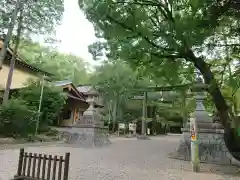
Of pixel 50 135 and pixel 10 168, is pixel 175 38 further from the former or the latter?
pixel 50 135

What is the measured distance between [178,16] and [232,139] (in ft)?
11.6

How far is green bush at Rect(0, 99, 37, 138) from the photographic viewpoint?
41.3 ft

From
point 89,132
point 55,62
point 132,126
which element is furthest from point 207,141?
point 55,62

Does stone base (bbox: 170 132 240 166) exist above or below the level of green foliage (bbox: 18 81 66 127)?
below

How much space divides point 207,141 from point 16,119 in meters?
10.3

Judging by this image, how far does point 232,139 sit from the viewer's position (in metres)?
5.92

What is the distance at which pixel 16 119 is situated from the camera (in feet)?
42.4

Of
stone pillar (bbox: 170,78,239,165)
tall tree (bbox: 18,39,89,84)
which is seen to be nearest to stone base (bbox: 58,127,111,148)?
stone pillar (bbox: 170,78,239,165)

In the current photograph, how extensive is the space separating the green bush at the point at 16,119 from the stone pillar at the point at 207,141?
884 centimetres

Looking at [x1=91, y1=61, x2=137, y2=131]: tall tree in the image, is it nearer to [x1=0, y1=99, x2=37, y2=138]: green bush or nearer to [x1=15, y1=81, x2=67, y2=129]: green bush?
[x1=15, y1=81, x2=67, y2=129]: green bush

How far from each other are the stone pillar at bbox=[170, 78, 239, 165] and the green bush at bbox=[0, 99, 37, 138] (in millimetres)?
8839

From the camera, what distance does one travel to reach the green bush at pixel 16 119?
41.3 ft

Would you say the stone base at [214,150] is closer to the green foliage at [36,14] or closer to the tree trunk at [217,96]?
the tree trunk at [217,96]

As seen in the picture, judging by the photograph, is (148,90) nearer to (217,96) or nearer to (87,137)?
(87,137)
